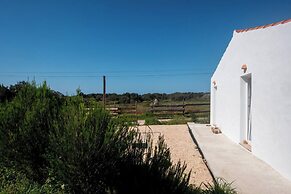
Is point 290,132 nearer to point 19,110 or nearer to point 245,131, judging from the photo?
point 245,131

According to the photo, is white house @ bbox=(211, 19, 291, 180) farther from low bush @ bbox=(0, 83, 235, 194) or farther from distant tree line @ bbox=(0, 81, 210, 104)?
distant tree line @ bbox=(0, 81, 210, 104)

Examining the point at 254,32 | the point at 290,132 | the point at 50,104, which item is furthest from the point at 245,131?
the point at 50,104

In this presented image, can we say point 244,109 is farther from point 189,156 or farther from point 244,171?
point 244,171

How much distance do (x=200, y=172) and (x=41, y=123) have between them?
422 cm

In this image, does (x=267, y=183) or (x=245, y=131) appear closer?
(x=267, y=183)

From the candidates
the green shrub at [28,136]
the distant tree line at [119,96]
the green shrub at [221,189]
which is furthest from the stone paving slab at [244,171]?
the green shrub at [28,136]

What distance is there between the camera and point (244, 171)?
602 centimetres

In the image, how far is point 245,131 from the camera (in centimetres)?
883

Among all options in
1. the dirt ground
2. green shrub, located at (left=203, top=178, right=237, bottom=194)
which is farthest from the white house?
the dirt ground

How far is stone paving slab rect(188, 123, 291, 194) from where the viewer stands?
16.3ft

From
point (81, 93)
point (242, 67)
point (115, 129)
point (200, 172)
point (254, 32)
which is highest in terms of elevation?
point (254, 32)

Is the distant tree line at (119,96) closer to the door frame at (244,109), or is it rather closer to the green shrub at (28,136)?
the green shrub at (28,136)

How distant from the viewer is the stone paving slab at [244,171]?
195 inches

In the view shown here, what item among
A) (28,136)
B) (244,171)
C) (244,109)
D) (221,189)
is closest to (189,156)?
(244,109)
